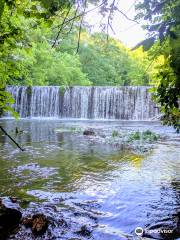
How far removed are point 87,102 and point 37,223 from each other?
22.6 metres

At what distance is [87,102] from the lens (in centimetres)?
2669

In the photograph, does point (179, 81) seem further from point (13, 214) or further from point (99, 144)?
point (99, 144)

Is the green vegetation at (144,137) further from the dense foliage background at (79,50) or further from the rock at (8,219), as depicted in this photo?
the rock at (8,219)

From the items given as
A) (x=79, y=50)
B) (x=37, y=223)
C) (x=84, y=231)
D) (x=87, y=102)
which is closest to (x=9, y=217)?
(x=37, y=223)

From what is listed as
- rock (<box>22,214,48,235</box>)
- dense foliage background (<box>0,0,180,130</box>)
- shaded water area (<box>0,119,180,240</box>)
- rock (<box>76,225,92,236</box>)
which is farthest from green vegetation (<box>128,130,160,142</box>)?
rock (<box>22,214,48,235</box>)

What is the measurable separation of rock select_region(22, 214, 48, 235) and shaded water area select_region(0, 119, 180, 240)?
8cm

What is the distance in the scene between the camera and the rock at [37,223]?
4.17 metres

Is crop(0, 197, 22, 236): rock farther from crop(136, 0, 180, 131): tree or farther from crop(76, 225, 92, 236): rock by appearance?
crop(136, 0, 180, 131): tree

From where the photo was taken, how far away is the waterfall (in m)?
25.8

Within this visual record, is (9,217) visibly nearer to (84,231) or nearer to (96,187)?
(84,231)

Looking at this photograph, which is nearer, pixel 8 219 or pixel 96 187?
pixel 8 219

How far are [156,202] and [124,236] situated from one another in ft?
4.78

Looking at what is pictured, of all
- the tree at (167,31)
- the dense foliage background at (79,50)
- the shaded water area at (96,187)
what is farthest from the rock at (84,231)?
the tree at (167,31)

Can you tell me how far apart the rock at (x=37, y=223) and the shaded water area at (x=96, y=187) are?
0.08 m
